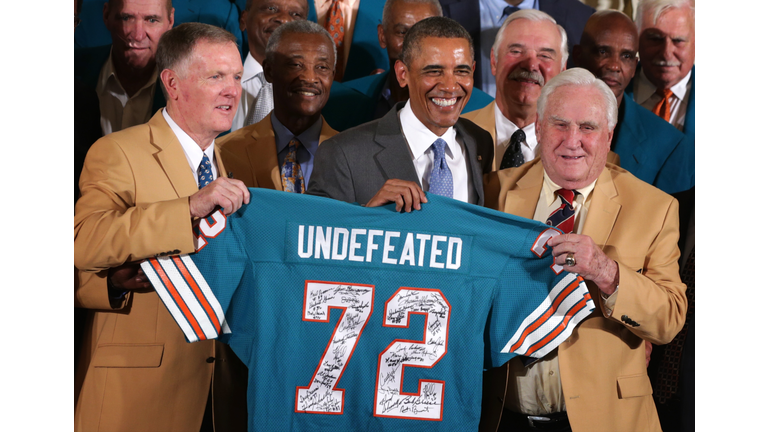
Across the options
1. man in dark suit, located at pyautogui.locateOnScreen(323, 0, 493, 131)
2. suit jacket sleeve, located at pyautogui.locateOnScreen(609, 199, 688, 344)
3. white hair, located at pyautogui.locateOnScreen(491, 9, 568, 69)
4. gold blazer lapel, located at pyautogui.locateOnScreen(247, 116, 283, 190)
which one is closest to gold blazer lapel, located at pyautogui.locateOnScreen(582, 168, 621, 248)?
suit jacket sleeve, located at pyautogui.locateOnScreen(609, 199, 688, 344)

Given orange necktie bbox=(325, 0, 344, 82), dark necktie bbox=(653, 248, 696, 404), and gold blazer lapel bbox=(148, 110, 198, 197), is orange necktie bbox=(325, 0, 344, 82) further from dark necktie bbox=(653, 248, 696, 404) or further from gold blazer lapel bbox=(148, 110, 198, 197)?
dark necktie bbox=(653, 248, 696, 404)

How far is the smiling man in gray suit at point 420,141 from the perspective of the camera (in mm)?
2533

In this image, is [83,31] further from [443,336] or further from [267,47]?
[443,336]

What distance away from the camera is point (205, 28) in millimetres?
2576

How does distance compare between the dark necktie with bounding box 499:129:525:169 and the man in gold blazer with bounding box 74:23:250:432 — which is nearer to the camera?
the man in gold blazer with bounding box 74:23:250:432

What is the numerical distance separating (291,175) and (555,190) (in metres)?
1.13

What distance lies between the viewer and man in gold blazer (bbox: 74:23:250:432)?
7.41ft

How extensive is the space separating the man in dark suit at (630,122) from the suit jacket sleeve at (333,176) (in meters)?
1.45

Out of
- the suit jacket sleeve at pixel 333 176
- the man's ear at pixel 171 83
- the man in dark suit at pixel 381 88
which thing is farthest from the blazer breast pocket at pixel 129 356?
the man in dark suit at pixel 381 88

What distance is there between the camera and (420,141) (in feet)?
8.72

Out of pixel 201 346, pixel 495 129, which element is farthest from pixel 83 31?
pixel 495 129

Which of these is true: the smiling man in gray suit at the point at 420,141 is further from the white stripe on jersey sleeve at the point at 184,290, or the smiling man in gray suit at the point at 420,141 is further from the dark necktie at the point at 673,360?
the dark necktie at the point at 673,360

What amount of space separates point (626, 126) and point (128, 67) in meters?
2.37

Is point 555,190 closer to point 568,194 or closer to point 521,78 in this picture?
point 568,194
